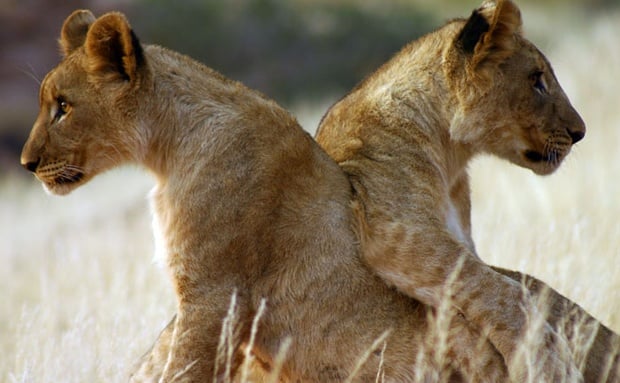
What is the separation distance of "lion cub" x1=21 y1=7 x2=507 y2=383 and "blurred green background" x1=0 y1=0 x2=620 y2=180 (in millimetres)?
20312

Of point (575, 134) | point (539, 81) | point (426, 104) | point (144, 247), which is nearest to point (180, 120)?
point (426, 104)

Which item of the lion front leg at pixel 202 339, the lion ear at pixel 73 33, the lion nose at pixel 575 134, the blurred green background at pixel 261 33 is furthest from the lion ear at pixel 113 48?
the blurred green background at pixel 261 33

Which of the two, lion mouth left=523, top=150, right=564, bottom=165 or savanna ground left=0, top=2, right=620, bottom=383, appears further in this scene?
savanna ground left=0, top=2, right=620, bottom=383

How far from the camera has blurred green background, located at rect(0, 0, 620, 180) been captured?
25.5m

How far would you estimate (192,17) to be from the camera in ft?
94.0

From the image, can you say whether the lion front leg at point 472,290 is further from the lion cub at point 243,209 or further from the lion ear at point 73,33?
the lion ear at point 73,33

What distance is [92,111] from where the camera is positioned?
13.0 ft

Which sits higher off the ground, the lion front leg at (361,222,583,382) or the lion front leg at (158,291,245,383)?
the lion front leg at (361,222,583,382)

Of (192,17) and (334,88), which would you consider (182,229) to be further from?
(192,17)

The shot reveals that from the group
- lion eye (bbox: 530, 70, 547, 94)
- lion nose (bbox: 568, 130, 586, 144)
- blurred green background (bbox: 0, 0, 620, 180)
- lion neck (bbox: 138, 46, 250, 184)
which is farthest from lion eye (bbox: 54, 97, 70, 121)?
blurred green background (bbox: 0, 0, 620, 180)

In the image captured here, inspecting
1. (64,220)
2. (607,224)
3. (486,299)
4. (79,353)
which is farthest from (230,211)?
(64,220)

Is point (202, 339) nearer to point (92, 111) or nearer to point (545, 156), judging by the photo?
point (92, 111)

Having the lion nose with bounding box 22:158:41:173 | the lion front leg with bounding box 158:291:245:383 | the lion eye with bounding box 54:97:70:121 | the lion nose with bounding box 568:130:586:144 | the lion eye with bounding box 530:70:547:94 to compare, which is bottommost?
the lion front leg with bounding box 158:291:245:383

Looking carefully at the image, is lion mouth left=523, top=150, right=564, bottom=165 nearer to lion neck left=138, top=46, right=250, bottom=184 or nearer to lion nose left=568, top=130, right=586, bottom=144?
lion nose left=568, top=130, right=586, bottom=144
